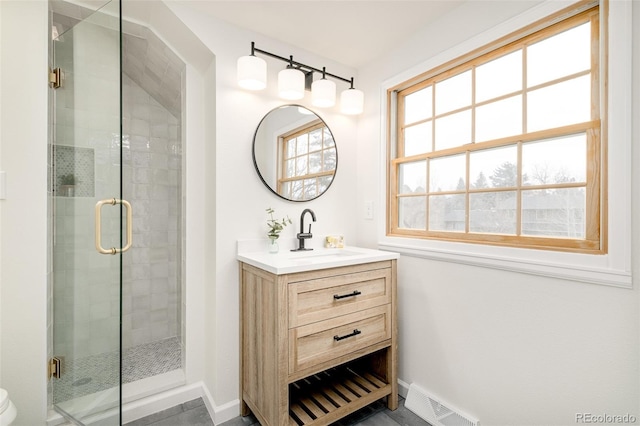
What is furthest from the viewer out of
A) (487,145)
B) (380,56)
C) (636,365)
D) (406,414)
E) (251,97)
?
(380,56)

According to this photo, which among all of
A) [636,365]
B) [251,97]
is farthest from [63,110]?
[636,365]

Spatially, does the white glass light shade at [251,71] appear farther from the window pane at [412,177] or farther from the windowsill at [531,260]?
the windowsill at [531,260]

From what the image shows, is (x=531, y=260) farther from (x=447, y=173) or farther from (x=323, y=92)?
(x=323, y=92)

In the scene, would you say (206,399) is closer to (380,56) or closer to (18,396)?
(18,396)

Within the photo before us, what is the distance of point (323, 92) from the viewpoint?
204 cm

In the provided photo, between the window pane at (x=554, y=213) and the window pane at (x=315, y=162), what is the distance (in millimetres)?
1298

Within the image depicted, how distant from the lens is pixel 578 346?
4.17ft

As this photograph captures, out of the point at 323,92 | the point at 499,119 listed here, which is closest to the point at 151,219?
the point at 323,92

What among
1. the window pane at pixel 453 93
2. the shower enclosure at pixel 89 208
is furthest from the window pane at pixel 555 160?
the shower enclosure at pixel 89 208

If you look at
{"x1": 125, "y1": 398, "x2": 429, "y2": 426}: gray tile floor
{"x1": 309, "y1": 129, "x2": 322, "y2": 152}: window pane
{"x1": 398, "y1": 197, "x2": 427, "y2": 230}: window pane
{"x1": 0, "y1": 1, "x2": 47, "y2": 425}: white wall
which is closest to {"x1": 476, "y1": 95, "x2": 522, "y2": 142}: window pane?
{"x1": 398, "y1": 197, "x2": 427, "y2": 230}: window pane

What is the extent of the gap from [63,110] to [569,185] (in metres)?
2.58

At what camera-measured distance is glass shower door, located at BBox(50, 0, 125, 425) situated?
1.38 m

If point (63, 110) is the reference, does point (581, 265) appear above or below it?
below

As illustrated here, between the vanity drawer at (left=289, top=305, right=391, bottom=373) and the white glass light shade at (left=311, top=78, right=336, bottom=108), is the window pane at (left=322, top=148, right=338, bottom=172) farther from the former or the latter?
the vanity drawer at (left=289, top=305, right=391, bottom=373)
